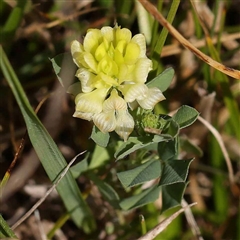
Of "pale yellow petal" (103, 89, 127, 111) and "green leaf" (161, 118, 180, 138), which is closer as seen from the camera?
"pale yellow petal" (103, 89, 127, 111)

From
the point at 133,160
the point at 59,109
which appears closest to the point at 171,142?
the point at 133,160

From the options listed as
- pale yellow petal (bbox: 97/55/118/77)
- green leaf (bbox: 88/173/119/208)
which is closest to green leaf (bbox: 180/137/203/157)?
green leaf (bbox: 88/173/119/208)

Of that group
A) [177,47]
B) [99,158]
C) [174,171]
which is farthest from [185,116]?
[177,47]

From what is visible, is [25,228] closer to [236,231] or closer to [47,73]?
[47,73]

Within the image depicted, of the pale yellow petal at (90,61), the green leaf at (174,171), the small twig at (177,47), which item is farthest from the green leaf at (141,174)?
the small twig at (177,47)

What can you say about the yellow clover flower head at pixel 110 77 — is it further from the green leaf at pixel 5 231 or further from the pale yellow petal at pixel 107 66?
the green leaf at pixel 5 231

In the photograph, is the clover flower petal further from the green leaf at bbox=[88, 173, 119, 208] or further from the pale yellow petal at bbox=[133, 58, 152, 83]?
the green leaf at bbox=[88, 173, 119, 208]

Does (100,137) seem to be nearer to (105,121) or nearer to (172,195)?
Answer: (105,121)
